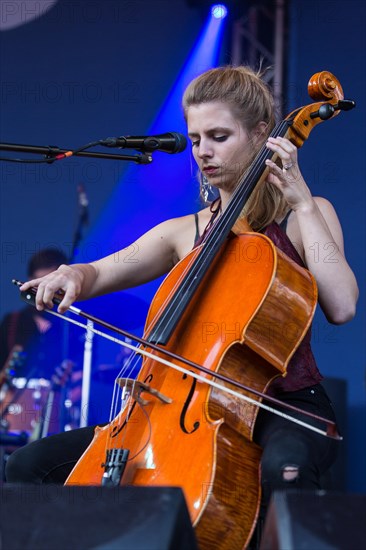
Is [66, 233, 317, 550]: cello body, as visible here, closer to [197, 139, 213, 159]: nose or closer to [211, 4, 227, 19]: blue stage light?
[197, 139, 213, 159]: nose

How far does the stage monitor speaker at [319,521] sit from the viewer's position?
1088 millimetres

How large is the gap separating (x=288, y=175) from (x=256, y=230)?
0.58 feet

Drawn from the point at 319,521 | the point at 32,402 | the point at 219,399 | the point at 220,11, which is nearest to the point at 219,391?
the point at 219,399

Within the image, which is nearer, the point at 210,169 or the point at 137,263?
the point at 210,169

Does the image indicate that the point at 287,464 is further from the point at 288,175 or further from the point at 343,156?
the point at 343,156

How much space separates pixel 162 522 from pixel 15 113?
12.0ft

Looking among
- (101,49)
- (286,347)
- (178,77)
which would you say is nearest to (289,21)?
(178,77)

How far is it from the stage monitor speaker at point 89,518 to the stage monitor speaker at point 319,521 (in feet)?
0.50

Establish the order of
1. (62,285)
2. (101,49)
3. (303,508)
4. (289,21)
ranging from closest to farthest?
(303,508) < (62,285) < (289,21) < (101,49)

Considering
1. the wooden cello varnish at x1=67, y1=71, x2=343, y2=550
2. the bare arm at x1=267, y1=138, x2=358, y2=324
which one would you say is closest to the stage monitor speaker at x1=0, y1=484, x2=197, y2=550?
the wooden cello varnish at x1=67, y1=71, x2=343, y2=550

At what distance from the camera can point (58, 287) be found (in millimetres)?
1843

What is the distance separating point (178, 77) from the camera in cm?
443

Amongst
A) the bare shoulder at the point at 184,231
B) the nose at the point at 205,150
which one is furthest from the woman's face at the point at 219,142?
the bare shoulder at the point at 184,231

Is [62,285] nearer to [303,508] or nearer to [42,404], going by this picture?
[303,508]
